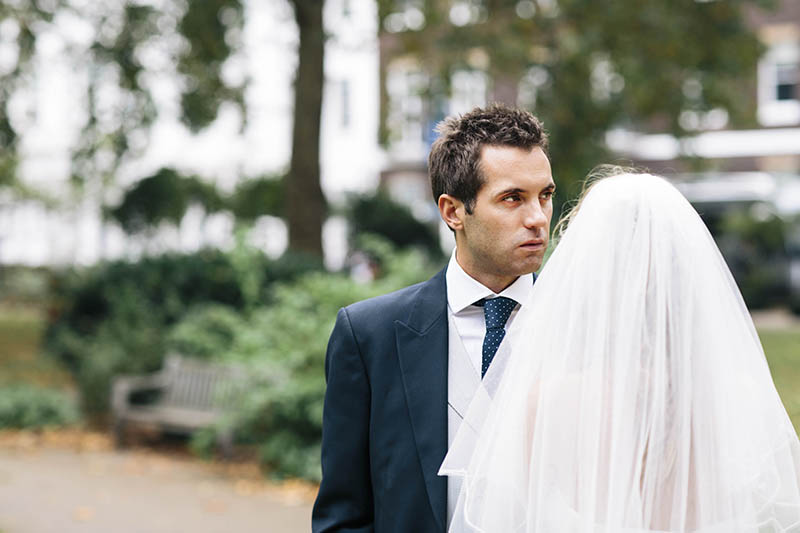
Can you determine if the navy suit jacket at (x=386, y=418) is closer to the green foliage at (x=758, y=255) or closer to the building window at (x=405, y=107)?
the building window at (x=405, y=107)

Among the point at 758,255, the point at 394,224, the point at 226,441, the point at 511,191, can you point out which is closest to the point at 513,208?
the point at 511,191

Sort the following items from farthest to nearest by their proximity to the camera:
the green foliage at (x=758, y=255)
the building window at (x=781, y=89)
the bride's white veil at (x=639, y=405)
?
1. the building window at (x=781, y=89)
2. the green foliage at (x=758, y=255)
3. the bride's white veil at (x=639, y=405)

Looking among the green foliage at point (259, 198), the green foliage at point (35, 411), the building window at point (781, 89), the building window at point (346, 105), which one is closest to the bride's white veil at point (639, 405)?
the green foliage at point (35, 411)

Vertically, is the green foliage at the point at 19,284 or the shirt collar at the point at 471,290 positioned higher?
the shirt collar at the point at 471,290

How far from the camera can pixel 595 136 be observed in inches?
597

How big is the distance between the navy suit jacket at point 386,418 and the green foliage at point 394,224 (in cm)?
1777

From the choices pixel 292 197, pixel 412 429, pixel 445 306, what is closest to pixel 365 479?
pixel 412 429

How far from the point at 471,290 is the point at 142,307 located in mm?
10252

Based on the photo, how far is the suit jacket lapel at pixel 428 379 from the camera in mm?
2316

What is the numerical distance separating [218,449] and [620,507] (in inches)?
306

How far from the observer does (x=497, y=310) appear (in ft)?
8.20

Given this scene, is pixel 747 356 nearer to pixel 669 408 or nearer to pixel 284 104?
pixel 669 408

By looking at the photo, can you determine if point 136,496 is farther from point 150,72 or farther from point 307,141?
point 150,72

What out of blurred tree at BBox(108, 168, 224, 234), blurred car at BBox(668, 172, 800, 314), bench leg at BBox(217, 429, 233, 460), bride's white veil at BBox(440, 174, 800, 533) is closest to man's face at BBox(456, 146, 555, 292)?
bride's white veil at BBox(440, 174, 800, 533)
